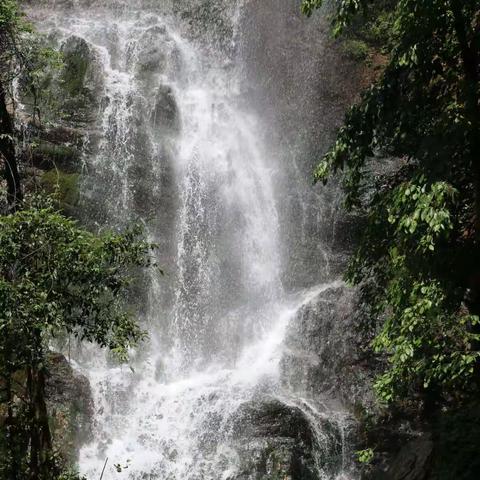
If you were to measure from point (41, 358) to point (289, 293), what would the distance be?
12020mm

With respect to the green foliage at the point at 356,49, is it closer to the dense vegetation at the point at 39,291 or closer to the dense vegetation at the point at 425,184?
the dense vegetation at the point at 425,184

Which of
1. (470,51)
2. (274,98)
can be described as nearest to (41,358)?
(470,51)

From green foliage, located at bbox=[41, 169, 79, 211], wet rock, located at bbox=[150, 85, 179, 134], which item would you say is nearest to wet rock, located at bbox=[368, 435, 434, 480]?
green foliage, located at bbox=[41, 169, 79, 211]

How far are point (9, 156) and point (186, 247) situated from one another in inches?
440

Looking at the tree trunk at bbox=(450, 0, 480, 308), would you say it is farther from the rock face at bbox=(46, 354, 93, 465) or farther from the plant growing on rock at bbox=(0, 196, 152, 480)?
the rock face at bbox=(46, 354, 93, 465)

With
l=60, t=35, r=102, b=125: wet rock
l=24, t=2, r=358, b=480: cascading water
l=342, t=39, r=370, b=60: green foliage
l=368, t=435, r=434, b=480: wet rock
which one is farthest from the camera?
l=342, t=39, r=370, b=60: green foliage

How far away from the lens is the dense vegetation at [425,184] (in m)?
6.80

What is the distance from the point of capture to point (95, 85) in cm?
2048

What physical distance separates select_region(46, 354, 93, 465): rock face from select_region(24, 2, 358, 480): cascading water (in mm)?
299

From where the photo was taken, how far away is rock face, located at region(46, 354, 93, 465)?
40.9 feet

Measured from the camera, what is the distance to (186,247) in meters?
18.2

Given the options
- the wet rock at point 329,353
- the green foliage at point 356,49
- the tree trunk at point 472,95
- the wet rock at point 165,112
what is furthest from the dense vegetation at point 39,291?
the green foliage at point 356,49

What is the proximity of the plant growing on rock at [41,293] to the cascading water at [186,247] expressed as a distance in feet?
18.4

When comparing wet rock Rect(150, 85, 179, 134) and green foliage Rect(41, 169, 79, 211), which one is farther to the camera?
wet rock Rect(150, 85, 179, 134)
